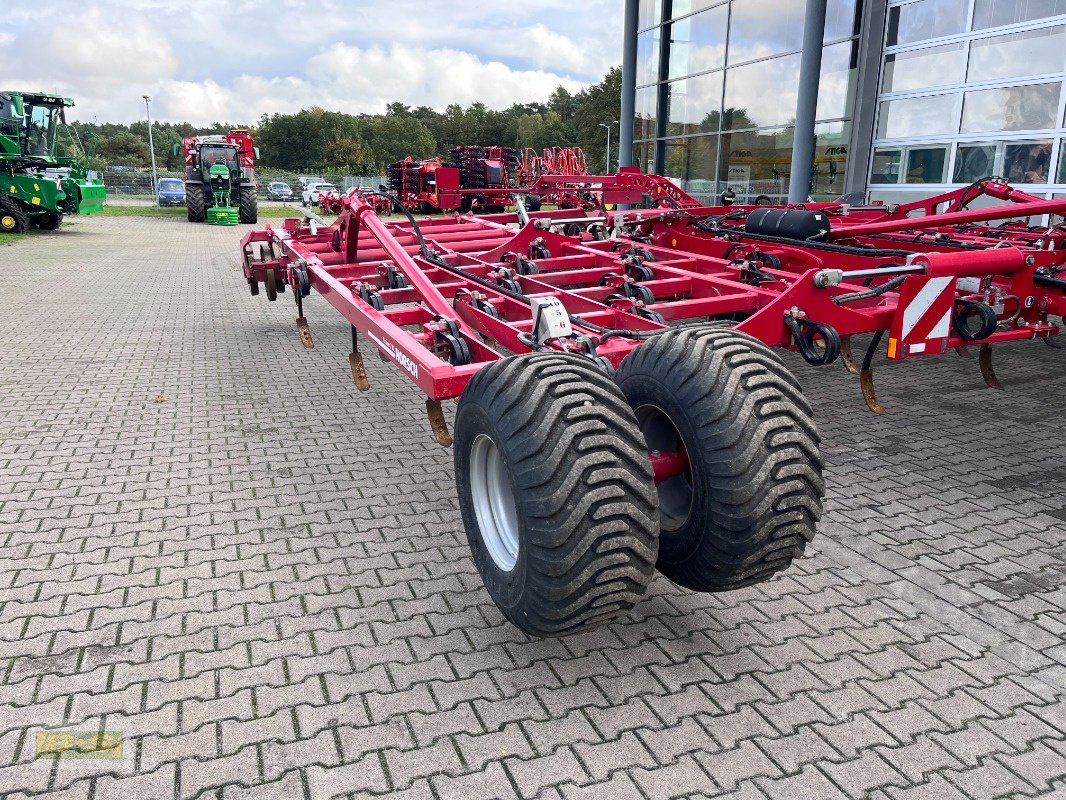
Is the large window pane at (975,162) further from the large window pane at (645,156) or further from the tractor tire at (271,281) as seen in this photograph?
the tractor tire at (271,281)

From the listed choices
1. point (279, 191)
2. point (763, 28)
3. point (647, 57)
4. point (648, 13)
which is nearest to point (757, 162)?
point (763, 28)

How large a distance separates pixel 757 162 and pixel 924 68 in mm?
4371

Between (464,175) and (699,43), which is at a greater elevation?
(699,43)

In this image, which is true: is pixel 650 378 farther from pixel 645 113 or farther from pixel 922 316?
pixel 645 113

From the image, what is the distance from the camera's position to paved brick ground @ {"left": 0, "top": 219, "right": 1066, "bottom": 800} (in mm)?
2496

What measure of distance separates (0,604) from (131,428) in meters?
2.53

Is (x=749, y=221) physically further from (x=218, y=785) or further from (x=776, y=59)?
(x=776, y=59)

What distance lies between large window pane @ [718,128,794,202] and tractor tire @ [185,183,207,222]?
703 inches

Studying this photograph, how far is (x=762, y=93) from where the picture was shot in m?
17.0

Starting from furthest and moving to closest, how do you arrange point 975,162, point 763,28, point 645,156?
point 645,156, point 763,28, point 975,162

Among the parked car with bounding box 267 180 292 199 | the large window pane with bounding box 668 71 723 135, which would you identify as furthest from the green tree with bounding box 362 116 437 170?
the large window pane with bounding box 668 71 723 135

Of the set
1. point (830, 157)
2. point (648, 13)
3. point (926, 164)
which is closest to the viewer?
point (926, 164)

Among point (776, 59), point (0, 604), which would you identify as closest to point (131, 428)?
point (0, 604)

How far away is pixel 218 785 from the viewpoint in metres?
2.40
